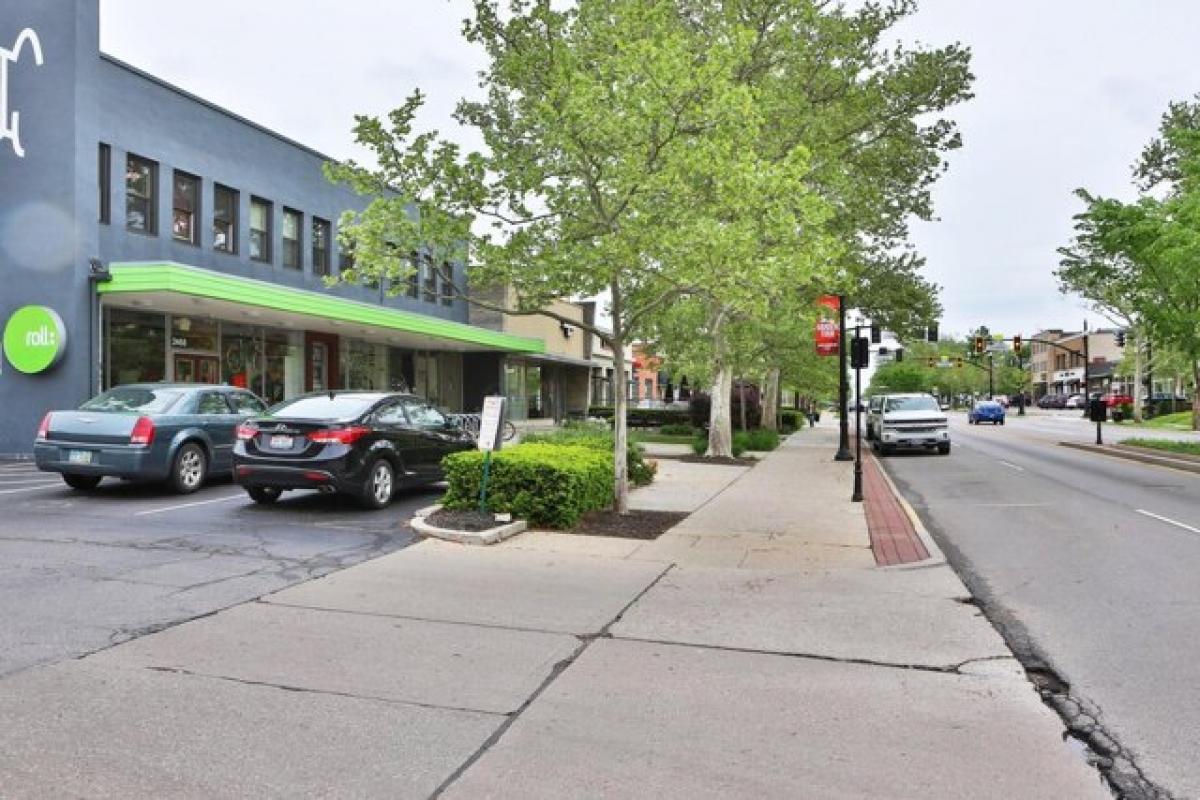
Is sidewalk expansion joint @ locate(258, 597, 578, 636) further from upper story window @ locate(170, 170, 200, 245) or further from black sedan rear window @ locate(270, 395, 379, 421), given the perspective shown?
upper story window @ locate(170, 170, 200, 245)

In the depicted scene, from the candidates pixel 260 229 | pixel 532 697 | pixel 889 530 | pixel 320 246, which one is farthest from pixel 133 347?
pixel 532 697

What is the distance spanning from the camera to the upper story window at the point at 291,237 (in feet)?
77.4

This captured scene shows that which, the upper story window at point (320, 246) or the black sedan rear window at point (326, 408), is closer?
the black sedan rear window at point (326, 408)

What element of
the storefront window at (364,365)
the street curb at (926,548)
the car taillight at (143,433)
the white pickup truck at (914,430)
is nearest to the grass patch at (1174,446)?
the white pickup truck at (914,430)

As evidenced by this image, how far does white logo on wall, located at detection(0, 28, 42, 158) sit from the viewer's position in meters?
17.3

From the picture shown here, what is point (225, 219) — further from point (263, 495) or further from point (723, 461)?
point (723, 461)

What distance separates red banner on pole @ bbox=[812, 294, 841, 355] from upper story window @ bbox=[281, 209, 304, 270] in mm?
13815

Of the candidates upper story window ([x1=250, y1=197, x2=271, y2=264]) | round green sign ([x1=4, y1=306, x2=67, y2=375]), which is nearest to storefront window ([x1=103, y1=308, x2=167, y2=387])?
round green sign ([x1=4, y1=306, x2=67, y2=375])

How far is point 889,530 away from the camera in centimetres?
1055

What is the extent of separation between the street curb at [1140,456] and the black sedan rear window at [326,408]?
55.9ft

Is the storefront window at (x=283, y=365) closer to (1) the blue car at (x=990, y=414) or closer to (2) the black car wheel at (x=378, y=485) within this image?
(2) the black car wheel at (x=378, y=485)

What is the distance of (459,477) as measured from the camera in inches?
400

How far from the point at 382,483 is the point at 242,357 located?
43.9 feet

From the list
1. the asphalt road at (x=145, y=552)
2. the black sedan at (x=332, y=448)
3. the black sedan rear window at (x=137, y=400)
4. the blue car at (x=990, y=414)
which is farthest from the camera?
the blue car at (x=990, y=414)
